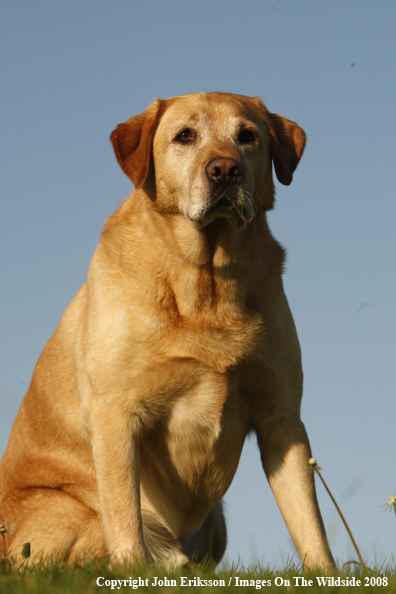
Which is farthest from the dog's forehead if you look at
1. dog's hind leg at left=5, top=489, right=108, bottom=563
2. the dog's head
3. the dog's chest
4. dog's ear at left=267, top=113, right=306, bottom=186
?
dog's hind leg at left=5, top=489, right=108, bottom=563

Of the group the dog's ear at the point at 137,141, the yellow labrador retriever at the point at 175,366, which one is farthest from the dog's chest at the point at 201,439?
the dog's ear at the point at 137,141

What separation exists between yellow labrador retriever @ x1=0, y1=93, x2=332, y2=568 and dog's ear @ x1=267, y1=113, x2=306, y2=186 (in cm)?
2

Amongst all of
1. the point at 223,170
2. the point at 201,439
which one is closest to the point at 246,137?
the point at 223,170

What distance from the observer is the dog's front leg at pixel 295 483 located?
4.12 metres

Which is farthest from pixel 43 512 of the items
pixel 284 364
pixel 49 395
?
pixel 284 364

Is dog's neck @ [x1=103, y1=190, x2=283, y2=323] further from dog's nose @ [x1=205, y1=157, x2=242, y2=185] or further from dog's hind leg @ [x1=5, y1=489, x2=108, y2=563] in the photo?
dog's hind leg @ [x1=5, y1=489, x2=108, y2=563]

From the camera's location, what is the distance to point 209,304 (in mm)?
4219

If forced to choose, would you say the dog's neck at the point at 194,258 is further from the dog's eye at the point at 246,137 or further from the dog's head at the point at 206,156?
the dog's eye at the point at 246,137

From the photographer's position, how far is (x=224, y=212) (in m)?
4.14

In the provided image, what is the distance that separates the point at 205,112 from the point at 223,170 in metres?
0.63

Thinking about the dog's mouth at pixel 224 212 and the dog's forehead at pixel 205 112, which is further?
the dog's forehead at pixel 205 112

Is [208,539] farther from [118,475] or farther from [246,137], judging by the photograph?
[246,137]

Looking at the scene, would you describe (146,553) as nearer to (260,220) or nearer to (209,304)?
(209,304)

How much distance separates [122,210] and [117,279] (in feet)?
1.97
